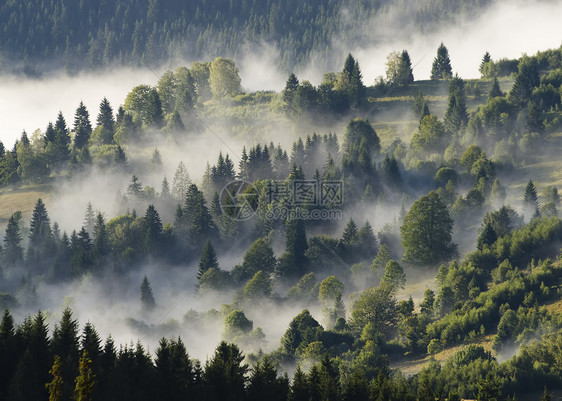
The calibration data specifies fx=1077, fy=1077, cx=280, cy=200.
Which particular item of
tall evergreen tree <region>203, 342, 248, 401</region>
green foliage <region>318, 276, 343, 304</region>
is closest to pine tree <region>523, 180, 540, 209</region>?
green foliage <region>318, 276, 343, 304</region>

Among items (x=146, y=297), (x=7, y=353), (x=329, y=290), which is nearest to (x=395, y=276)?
(x=329, y=290)

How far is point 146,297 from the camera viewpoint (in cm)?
19462

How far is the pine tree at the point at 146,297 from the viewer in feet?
636

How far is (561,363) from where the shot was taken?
439 feet

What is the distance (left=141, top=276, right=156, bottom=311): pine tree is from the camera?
19388cm

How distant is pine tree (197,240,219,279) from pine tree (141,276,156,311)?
9352mm

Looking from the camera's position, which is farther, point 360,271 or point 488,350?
point 360,271

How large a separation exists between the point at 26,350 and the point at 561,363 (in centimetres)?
6862

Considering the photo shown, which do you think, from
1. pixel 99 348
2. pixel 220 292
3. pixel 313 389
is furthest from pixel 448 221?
pixel 99 348

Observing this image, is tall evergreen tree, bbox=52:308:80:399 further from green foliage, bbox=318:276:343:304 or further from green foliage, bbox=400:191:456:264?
green foliage, bbox=400:191:456:264

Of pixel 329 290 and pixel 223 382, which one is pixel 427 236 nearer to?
pixel 329 290

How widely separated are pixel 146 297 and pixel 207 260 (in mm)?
12879

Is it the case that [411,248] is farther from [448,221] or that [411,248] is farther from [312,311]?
[312,311]

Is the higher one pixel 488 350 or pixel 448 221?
pixel 448 221
